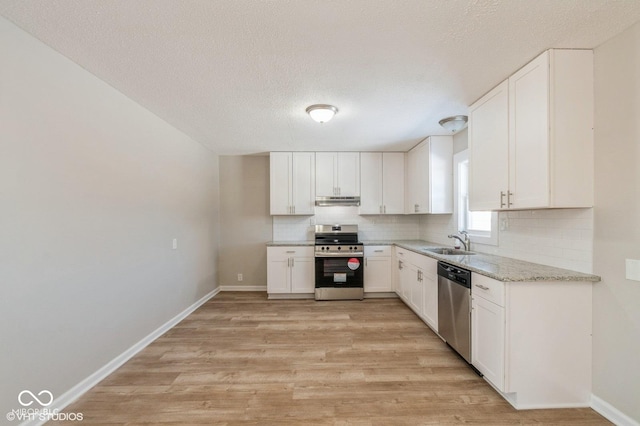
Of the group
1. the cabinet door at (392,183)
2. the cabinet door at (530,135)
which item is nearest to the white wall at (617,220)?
the cabinet door at (530,135)

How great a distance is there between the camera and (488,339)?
84.6 inches

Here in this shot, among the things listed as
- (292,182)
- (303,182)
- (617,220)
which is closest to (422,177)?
(303,182)

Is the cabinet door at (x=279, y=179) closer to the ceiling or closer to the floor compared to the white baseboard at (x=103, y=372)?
closer to the ceiling

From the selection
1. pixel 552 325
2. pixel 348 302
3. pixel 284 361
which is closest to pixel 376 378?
pixel 284 361

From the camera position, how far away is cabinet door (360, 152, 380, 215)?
4918 millimetres

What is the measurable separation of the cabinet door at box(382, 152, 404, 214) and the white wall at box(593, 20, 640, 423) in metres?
3.04

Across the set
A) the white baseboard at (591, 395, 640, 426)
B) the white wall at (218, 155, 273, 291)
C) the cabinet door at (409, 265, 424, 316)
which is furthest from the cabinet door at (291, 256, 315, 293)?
the white baseboard at (591, 395, 640, 426)

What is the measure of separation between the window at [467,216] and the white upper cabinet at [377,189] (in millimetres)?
1168

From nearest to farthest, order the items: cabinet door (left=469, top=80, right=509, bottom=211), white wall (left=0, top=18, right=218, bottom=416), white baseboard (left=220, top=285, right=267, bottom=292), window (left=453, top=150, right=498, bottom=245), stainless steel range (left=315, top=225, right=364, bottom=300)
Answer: white wall (left=0, top=18, right=218, bottom=416), cabinet door (left=469, top=80, right=509, bottom=211), window (left=453, top=150, right=498, bottom=245), stainless steel range (left=315, top=225, right=364, bottom=300), white baseboard (left=220, top=285, right=267, bottom=292)

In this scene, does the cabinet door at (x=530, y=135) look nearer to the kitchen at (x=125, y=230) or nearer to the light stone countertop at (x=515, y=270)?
the kitchen at (x=125, y=230)

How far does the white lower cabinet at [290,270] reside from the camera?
459 cm

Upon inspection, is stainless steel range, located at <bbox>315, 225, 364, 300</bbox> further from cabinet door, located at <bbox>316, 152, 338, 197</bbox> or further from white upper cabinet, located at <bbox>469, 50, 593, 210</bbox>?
white upper cabinet, located at <bbox>469, 50, 593, 210</bbox>

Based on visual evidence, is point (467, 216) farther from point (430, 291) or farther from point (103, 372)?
point (103, 372)

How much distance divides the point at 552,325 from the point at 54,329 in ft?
11.5
